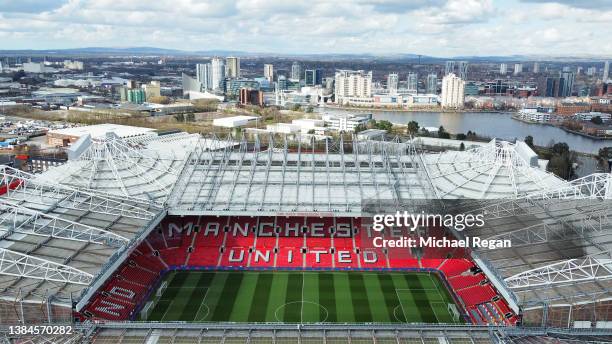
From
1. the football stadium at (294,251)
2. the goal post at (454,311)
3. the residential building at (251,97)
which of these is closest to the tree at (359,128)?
the football stadium at (294,251)

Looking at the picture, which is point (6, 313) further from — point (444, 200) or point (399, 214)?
point (444, 200)

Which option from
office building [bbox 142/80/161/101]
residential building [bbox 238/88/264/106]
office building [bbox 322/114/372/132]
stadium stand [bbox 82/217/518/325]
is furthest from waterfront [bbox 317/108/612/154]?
stadium stand [bbox 82/217/518/325]

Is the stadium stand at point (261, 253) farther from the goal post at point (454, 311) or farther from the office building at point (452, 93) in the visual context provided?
the office building at point (452, 93)

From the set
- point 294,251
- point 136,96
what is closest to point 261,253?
point 294,251

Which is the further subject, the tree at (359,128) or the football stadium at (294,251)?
the tree at (359,128)

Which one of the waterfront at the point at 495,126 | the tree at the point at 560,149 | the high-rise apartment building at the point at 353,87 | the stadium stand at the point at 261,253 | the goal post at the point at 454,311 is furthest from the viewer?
the high-rise apartment building at the point at 353,87

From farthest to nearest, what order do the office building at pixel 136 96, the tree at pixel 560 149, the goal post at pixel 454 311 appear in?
the office building at pixel 136 96, the tree at pixel 560 149, the goal post at pixel 454 311

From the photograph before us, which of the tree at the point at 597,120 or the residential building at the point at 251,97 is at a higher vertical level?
the residential building at the point at 251,97

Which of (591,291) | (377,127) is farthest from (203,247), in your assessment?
(377,127)
